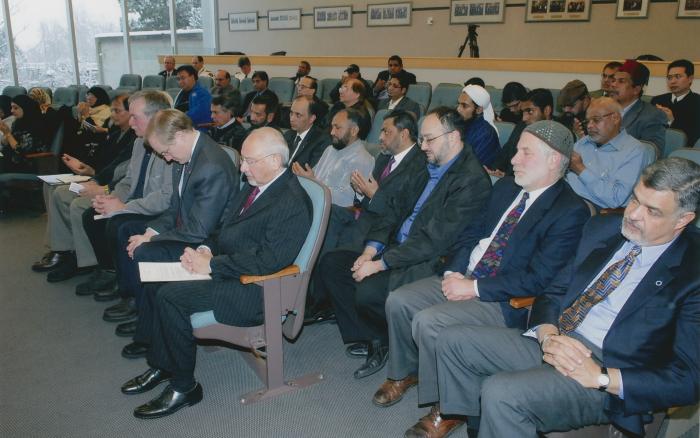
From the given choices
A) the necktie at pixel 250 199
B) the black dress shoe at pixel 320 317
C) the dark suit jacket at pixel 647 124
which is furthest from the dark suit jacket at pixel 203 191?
the dark suit jacket at pixel 647 124

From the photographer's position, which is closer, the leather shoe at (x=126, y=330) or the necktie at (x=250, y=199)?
the necktie at (x=250, y=199)

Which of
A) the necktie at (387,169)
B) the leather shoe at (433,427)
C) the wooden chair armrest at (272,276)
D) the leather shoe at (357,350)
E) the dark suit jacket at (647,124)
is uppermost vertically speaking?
the dark suit jacket at (647,124)

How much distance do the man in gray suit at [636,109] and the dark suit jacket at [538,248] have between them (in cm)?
187

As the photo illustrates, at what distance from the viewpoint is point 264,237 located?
229 centimetres

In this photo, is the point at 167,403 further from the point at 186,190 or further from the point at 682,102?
the point at 682,102

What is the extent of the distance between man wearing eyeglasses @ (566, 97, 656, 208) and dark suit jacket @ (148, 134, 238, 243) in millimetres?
1889

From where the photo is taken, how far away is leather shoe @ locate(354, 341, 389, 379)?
258 cm

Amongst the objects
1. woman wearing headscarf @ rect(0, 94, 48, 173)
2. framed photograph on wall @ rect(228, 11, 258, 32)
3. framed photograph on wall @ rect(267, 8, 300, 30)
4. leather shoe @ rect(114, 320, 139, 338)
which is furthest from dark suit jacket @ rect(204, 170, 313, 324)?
framed photograph on wall @ rect(228, 11, 258, 32)

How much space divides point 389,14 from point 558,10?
3433 millimetres

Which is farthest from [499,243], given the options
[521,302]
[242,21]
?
[242,21]

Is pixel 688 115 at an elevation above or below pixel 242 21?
below

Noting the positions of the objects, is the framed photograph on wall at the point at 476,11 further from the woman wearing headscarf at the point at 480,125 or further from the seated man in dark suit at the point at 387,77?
the woman wearing headscarf at the point at 480,125

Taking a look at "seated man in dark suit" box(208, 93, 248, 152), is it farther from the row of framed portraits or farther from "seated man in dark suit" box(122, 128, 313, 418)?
the row of framed portraits

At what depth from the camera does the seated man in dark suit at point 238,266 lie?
2213mm
